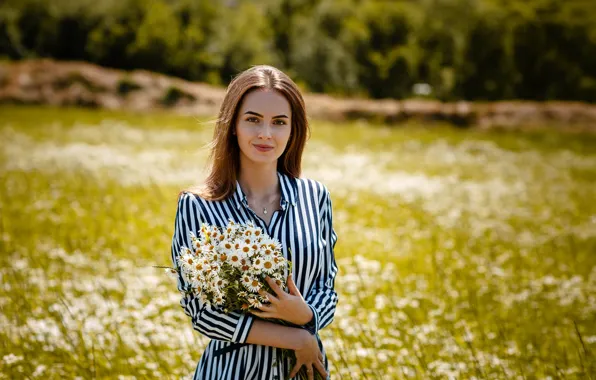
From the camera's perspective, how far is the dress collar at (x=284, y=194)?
118 inches

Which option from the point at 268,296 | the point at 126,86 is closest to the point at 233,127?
the point at 268,296

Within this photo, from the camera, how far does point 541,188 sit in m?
16.1

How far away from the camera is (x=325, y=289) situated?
307 cm

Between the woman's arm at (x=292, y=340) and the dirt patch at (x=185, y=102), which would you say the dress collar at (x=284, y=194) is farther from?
the dirt patch at (x=185, y=102)

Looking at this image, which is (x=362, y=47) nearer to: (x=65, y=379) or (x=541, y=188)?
(x=541, y=188)

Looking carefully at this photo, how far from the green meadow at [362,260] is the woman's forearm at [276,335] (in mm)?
1554

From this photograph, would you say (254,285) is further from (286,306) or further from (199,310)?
(199,310)

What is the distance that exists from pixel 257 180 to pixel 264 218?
0.20 metres

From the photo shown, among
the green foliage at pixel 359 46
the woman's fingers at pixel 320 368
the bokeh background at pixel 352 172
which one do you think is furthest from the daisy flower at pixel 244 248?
the green foliage at pixel 359 46

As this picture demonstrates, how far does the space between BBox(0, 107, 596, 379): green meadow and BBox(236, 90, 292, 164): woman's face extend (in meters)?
1.91

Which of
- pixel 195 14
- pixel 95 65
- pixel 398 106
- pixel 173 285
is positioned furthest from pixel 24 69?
pixel 173 285

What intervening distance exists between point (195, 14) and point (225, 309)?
41976mm

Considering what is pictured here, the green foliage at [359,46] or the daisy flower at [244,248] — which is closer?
the daisy flower at [244,248]

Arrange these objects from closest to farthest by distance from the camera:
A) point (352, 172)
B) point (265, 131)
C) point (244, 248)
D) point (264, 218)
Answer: point (244, 248) < point (265, 131) < point (264, 218) < point (352, 172)
